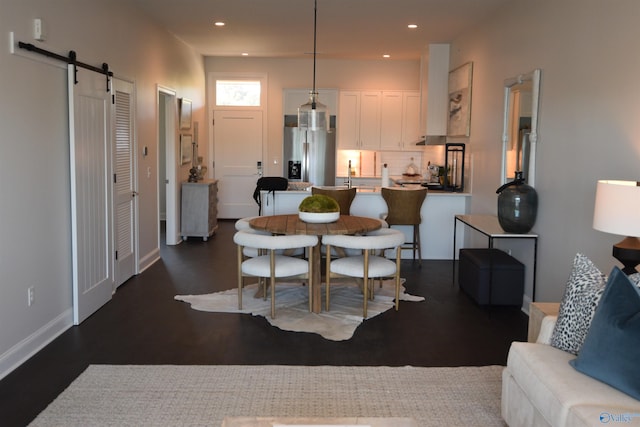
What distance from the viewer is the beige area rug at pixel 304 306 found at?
451 centimetres

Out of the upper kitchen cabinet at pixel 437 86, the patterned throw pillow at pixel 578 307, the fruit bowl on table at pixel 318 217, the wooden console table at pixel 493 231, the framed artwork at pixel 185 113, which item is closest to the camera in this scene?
the patterned throw pillow at pixel 578 307

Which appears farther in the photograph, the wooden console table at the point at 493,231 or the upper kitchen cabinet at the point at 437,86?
the upper kitchen cabinet at the point at 437,86

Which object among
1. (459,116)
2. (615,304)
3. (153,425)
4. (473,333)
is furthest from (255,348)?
(459,116)

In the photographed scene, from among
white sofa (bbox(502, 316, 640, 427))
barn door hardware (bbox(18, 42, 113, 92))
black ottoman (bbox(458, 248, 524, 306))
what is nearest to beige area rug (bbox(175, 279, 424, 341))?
black ottoman (bbox(458, 248, 524, 306))

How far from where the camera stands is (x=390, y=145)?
10195 millimetres

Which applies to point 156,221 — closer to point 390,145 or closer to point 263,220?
point 263,220

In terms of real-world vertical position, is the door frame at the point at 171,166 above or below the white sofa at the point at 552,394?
above

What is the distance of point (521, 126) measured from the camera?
530 cm

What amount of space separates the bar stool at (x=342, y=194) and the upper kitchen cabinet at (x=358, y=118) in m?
3.54

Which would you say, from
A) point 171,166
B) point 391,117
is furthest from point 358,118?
point 171,166

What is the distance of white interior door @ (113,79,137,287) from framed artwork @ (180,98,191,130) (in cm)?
221

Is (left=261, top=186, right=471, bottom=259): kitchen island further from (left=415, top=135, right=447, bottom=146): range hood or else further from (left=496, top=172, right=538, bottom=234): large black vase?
(left=496, top=172, right=538, bottom=234): large black vase

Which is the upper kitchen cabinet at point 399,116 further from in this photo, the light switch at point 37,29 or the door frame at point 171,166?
the light switch at point 37,29

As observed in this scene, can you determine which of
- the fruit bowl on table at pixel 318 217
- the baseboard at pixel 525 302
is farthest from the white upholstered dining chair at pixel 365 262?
the baseboard at pixel 525 302
